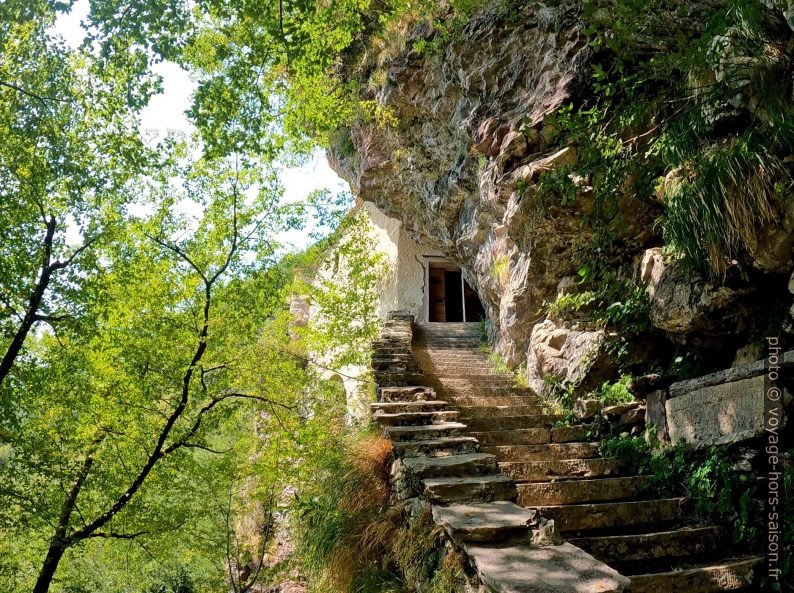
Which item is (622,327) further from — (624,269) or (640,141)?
(640,141)

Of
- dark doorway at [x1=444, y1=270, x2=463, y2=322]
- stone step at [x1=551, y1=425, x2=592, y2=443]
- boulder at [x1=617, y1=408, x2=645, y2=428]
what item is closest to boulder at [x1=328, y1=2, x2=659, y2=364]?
boulder at [x1=617, y1=408, x2=645, y2=428]

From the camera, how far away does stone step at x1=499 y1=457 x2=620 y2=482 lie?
378cm

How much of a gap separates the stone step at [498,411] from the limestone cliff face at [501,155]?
51.6 inches

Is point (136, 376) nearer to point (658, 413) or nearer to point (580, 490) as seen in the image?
point (580, 490)

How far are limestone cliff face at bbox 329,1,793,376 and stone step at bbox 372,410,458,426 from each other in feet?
6.58

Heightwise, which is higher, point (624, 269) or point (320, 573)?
point (624, 269)

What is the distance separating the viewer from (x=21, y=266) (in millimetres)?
4309

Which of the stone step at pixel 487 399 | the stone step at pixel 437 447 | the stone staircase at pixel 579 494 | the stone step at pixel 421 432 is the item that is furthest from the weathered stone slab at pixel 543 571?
the stone step at pixel 487 399

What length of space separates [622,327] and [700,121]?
1.87 meters

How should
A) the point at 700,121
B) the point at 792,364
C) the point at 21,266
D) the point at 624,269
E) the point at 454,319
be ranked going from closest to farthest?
the point at 792,364 → the point at 700,121 → the point at 21,266 → the point at 624,269 → the point at 454,319

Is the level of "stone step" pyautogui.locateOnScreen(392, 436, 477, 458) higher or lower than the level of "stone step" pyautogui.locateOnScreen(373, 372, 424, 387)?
lower

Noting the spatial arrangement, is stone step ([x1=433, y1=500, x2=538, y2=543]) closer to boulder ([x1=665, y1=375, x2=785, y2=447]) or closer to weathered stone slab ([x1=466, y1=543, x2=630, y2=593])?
weathered stone slab ([x1=466, y1=543, x2=630, y2=593])

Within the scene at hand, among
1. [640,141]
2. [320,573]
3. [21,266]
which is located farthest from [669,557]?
[21,266]

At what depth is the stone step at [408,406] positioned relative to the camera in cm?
427
